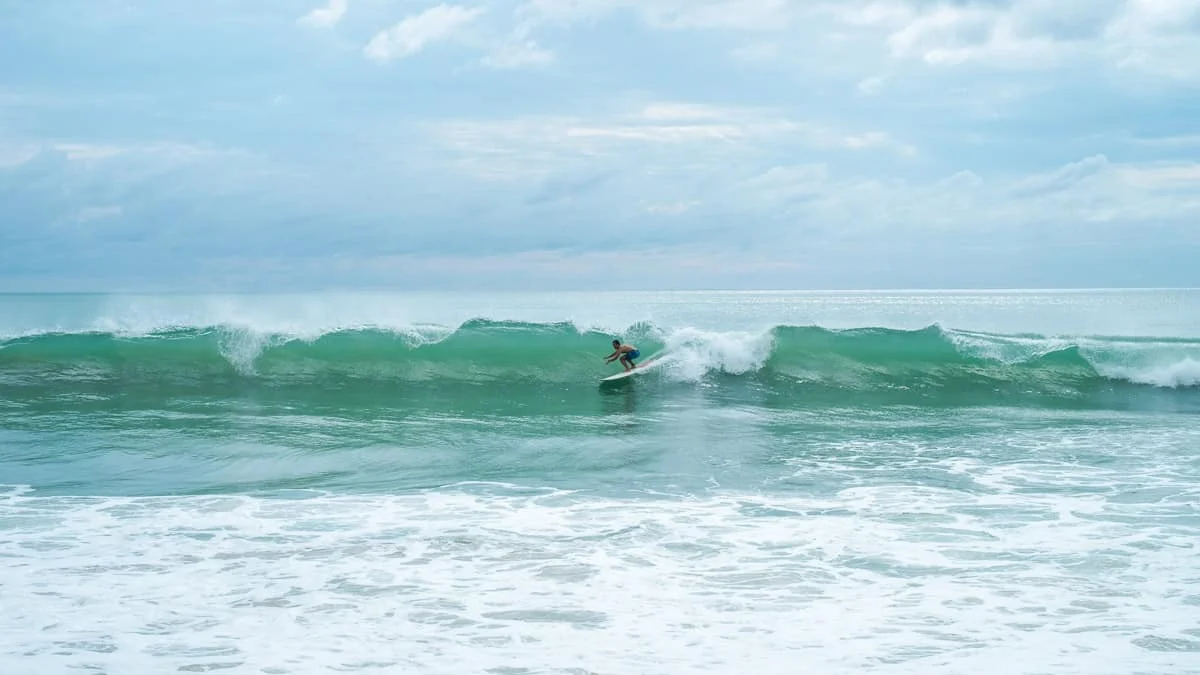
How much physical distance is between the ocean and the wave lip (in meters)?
3.34

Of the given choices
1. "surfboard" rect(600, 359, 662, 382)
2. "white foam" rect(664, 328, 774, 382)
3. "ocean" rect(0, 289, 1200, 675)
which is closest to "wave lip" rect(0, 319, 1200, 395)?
"white foam" rect(664, 328, 774, 382)

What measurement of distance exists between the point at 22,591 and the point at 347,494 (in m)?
3.35

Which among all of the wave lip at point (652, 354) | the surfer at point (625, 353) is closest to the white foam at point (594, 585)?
the surfer at point (625, 353)

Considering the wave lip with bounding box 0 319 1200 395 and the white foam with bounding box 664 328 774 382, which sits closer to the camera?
the wave lip with bounding box 0 319 1200 395

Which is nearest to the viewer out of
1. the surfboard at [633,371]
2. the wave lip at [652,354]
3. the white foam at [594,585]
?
the white foam at [594,585]

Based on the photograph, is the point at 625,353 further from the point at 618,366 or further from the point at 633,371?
the point at 618,366

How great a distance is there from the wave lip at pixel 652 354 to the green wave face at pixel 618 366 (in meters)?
0.05

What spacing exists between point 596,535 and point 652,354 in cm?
1551

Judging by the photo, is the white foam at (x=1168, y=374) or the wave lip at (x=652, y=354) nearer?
the white foam at (x=1168, y=374)

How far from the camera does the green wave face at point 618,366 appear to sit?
62.1 feet

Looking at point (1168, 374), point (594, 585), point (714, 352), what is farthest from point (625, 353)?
point (594, 585)

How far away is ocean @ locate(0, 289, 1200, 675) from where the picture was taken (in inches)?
Result: 197

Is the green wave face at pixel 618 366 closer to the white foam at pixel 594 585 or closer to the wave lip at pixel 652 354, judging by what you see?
the wave lip at pixel 652 354

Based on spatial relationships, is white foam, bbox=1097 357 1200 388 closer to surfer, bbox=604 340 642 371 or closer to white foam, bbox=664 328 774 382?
white foam, bbox=664 328 774 382
